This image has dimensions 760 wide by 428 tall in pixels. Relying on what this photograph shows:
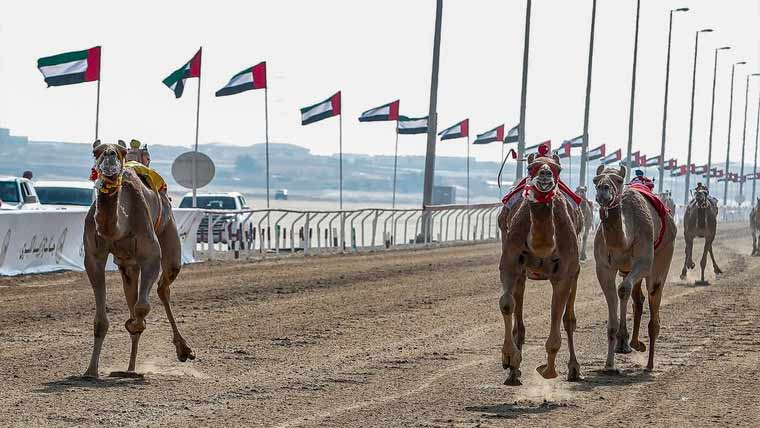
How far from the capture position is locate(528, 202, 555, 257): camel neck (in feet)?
34.9

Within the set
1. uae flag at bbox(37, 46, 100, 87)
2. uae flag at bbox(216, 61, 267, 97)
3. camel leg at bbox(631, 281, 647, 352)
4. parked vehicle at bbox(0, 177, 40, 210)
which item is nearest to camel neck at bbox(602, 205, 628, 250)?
camel leg at bbox(631, 281, 647, 352)

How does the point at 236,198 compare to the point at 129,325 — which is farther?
the point at 236,198

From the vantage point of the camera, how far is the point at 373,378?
468 inches

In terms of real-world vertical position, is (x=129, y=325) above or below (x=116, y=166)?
below

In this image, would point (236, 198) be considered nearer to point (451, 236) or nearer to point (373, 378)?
point (451, 236)

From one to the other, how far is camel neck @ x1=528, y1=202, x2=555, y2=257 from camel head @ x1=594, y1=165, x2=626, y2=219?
1.69 metres

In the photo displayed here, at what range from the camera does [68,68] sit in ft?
107

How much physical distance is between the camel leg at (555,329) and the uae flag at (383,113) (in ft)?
131

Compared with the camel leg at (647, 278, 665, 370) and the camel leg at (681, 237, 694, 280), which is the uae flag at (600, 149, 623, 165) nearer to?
the camel leg at (681, 237, 694, 280)

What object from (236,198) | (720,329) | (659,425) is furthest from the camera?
(236,198)

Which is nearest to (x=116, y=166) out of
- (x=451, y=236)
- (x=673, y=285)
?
(x=673, y=285)

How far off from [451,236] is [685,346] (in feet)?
→ 125

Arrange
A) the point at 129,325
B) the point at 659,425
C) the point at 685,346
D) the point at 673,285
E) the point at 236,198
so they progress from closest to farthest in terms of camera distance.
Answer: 1. the point at 659,425
2. the point at 129,325
3. the point at 685,346
4. the point at 673,285
5. the point at 236,198

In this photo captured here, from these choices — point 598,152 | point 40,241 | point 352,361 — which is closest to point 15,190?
point 40,241
